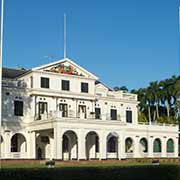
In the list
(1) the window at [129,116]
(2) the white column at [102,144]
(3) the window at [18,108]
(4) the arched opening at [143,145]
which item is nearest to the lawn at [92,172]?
(2) the white column at [102,144]

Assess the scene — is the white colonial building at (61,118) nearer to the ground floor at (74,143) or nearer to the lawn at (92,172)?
the ground floor at (74,143)

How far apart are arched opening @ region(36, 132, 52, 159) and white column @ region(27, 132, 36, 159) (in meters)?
1.23

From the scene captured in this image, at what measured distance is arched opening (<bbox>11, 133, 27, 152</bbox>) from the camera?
168ft

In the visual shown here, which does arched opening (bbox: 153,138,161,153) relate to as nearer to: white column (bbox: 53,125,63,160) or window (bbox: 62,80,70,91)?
window (bbox: 62,80,70,91)

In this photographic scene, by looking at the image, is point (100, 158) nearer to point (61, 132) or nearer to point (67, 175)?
point (61, 132)

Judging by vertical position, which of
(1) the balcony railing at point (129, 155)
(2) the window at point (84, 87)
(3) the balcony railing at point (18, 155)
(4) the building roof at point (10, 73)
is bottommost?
(1) the balcony railing at point (129, 155)

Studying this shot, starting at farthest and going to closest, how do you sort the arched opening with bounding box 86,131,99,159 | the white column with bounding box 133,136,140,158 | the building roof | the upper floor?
1. the white column with bounding box 133,136,140,158
2. the building roof
3. the arched opening with bounding box 86,131,99,159
4. the upper floor

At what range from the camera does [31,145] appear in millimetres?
51375

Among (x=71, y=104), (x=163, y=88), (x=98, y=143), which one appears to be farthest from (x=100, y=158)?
(x=163, y=88)

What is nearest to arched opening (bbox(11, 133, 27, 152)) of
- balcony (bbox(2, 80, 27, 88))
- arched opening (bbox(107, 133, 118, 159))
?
balcony (bbox(2, 80, 27, 88))

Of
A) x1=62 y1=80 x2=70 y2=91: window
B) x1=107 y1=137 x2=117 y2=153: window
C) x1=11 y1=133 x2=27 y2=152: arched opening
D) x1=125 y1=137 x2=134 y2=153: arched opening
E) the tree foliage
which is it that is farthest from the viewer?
the tree foliage

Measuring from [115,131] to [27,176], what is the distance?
35522mm

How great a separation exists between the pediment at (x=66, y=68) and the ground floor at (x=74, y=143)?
738cm

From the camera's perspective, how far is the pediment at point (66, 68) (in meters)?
53.3
